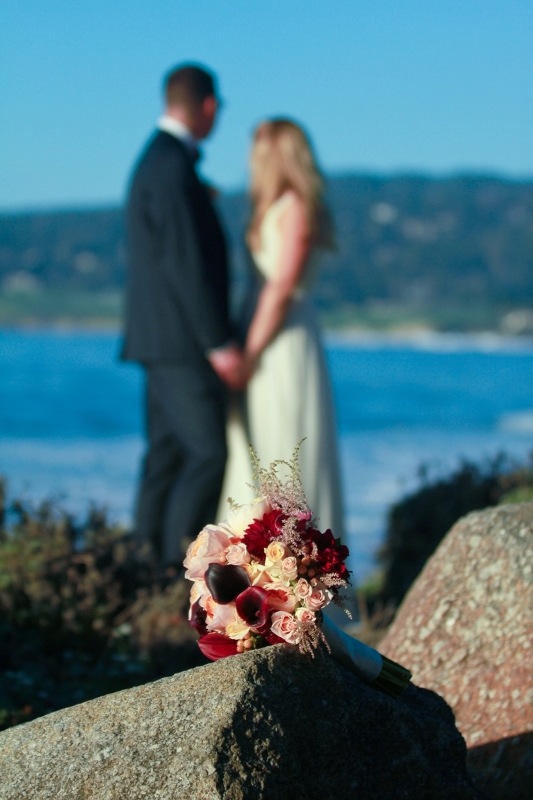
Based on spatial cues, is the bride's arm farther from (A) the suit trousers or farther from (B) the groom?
(A) the suit trousers

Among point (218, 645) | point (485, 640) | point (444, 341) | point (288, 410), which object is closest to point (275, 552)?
point (218, 645)

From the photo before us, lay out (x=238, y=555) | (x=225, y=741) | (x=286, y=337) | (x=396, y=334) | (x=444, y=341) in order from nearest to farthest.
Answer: (x=225, y=741)
(x=238, y=555)
(x=286, y=337)
(x=444, y=341)
(x=396, y=334)

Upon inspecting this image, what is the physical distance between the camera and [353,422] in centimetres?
2811

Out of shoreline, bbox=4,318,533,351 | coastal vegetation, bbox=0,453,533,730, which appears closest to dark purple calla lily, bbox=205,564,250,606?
coastal vegetation, bbox=0,453,533,730

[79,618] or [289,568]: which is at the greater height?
[289,568]

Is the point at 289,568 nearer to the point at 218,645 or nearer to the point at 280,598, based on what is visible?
the point at 280,598

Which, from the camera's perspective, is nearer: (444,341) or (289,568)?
(289,568)

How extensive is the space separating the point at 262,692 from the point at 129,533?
142 inches

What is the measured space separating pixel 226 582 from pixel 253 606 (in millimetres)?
84

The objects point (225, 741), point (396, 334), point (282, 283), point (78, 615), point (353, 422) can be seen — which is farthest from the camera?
point (396, 334)

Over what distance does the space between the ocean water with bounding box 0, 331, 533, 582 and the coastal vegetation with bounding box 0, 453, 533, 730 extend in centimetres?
34

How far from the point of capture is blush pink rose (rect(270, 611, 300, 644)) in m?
2.53

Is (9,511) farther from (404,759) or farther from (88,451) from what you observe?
(88,451)

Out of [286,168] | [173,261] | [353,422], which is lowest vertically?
[353,422]
